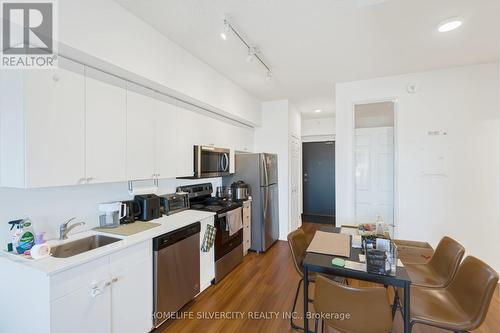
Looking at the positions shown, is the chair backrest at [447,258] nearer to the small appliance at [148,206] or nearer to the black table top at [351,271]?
the black table top at [351,271]

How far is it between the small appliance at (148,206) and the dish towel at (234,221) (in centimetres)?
91

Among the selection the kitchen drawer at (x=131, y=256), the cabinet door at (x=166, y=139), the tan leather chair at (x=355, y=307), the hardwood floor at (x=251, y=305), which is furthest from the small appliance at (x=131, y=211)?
the tan leather chair at (x=355, y=307)

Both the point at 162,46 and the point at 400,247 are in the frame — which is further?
the point at 400,247

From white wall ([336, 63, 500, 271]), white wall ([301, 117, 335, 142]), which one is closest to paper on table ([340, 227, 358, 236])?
white wall ([336, 63, 500, 271])

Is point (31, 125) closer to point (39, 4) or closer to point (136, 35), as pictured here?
point (39, 4)

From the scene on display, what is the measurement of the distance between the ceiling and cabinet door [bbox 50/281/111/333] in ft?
6.96

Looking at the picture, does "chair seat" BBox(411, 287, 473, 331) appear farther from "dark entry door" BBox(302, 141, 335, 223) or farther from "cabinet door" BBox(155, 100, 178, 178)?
"dark entry door" BBox(302, 141, 335, 223)

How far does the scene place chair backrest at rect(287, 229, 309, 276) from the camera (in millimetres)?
2014

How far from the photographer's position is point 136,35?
1938 millimetres

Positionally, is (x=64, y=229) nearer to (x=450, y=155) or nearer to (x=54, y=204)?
(x=54, y=204)

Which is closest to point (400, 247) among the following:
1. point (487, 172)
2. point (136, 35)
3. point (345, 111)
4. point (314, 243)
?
point (314, 243)

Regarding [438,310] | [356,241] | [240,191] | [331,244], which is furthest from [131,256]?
[438,310]

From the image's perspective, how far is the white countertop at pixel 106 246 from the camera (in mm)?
1372

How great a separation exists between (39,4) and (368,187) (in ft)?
13.0
